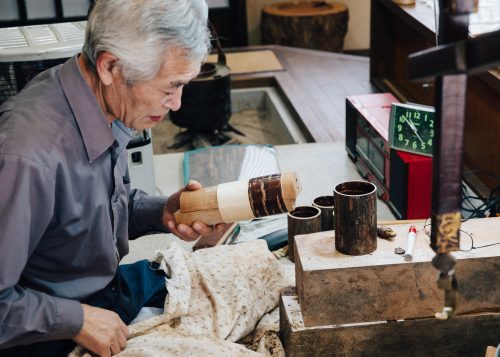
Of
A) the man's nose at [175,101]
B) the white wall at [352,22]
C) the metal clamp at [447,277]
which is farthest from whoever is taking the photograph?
the white wall at [352,22]

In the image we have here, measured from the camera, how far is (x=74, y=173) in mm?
1872

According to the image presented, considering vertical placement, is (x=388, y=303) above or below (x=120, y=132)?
below

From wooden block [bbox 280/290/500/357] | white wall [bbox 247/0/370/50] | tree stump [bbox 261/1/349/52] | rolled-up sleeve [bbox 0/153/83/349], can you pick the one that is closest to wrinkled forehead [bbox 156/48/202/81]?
rolled-up sleeve [bbox 0/153/83/349]

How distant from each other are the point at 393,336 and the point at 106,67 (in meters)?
1.12

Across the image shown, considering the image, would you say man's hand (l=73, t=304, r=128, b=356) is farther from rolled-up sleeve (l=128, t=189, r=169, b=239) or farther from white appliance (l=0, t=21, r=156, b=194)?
white appliance (l=0, t=21, r=156, b=194)

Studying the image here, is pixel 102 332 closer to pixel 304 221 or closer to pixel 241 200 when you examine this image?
pixel 241 200

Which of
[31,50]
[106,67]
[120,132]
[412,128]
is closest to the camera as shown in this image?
[106,67]

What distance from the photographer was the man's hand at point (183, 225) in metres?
2.22

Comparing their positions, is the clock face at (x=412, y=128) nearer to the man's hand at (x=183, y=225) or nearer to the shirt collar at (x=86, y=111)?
the man's hand at (x=183, y=225)

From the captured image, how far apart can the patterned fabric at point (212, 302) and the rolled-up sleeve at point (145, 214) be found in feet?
0.31

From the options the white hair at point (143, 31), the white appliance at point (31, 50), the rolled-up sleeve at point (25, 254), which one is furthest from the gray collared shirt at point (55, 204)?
the white appliance at point (31, 50)

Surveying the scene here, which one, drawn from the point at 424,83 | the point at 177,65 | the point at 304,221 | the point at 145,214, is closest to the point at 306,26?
the point at 424,83

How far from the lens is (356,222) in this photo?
2.12 metres

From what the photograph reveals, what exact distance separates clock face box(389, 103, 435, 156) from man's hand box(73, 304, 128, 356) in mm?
1739
